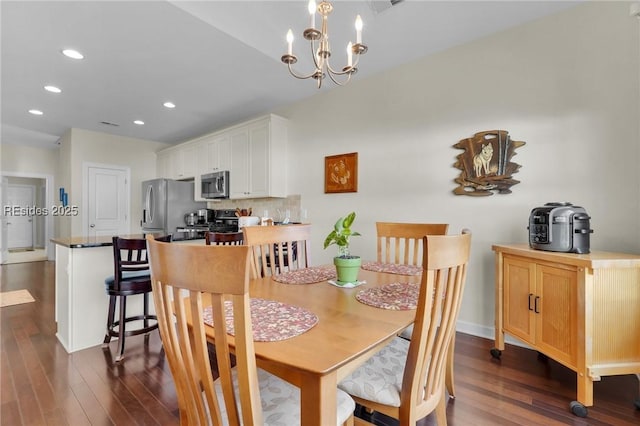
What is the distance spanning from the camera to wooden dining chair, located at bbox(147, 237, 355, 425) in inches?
25.5

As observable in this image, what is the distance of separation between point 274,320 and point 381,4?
2.37 meters

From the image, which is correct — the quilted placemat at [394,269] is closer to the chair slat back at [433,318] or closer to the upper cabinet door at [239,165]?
the chair slat back at [433,318]

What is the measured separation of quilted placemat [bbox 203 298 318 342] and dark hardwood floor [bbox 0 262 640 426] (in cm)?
98

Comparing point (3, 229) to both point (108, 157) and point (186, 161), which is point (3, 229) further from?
point (186, 161)

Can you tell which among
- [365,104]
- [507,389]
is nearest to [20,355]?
[507,389]

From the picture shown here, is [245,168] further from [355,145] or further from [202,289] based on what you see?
[202,289]

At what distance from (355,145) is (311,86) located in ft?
2.96

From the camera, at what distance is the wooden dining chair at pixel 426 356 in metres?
0.92

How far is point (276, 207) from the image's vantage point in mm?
4293

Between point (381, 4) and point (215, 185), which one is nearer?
point (381, 4)

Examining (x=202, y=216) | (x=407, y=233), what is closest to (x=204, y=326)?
(x=407, y=233)

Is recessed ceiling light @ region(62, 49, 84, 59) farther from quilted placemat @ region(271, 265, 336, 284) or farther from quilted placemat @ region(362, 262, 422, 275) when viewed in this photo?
quilted placemat @ region(362, 262, 422, 275)

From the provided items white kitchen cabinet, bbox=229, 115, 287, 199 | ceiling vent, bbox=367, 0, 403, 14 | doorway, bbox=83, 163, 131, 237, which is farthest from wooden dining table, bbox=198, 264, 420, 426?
doorway, bbox=83, 163, 131, 237

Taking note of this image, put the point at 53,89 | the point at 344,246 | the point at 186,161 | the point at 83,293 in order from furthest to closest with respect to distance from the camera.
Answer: the point at 186,161 → the point at 53,89 → the point at 83,293 → the point at 344,246
